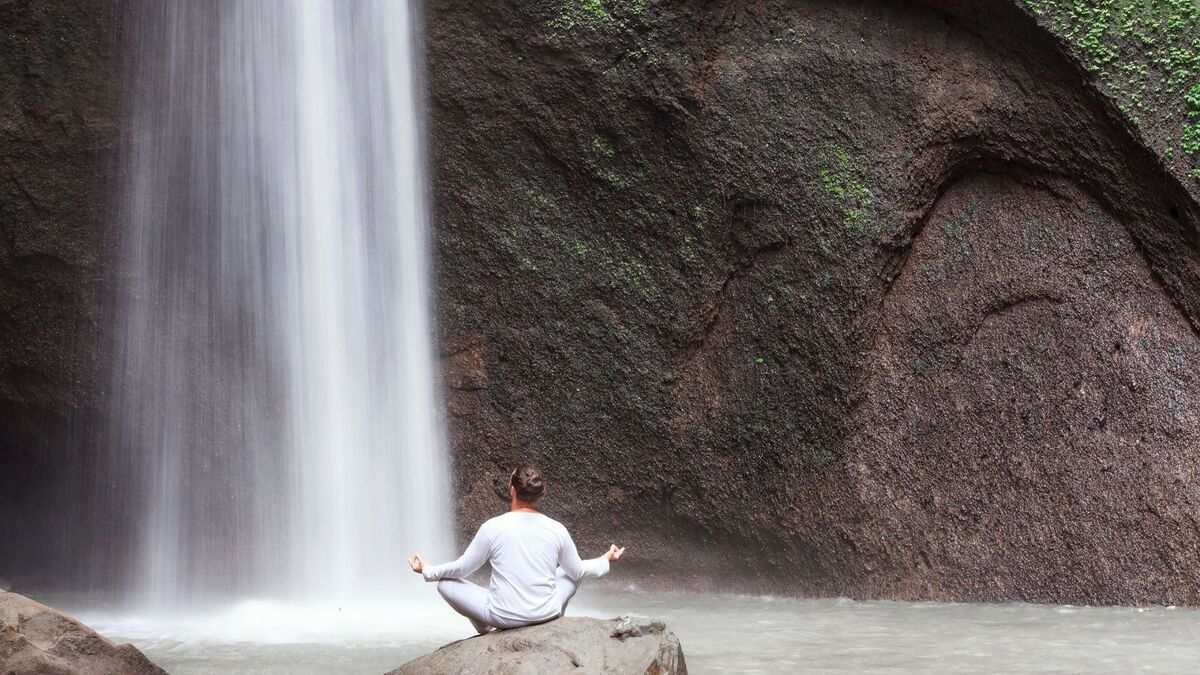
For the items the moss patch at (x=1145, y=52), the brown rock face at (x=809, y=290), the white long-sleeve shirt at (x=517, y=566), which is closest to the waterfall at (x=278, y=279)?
the brown rock face at (x=809, y=290)

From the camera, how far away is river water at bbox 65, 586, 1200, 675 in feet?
20.4

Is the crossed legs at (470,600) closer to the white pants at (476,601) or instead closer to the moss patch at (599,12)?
the white pants at (476,601)

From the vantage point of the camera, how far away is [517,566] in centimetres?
512

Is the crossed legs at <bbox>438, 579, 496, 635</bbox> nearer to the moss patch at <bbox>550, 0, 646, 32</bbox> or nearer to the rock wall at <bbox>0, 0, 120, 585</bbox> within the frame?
the moss patch at <bbox>550, 0, 646, 32</bbox>

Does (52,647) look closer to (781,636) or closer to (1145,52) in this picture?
(781,636)

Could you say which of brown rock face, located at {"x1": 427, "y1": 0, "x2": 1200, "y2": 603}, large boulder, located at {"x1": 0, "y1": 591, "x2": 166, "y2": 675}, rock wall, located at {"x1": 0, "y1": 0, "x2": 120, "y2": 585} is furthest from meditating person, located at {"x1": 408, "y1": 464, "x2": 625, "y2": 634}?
rock wall, located at {"x1": 0, "y1": 0, "x2": 120, "y2": 585}

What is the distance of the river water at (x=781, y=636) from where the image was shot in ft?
20.4

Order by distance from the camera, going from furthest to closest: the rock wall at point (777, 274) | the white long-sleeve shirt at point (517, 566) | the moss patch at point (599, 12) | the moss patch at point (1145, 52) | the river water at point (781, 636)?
the moss patch at point (599, 12) < the rock wall at point (777, 274) < the moss patch at point (1145, 52) < the river water at point (781, 636) < the white long-sleeve shirt at point (517, 566)

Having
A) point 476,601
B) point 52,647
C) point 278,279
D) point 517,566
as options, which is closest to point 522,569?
point 517,566

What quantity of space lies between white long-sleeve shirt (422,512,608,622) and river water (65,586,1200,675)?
1324 millimetres

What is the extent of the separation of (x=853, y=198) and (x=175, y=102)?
688 centimetres

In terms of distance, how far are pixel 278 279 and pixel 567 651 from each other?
23.6 ft

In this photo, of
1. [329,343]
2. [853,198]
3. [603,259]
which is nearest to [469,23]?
[603,259]

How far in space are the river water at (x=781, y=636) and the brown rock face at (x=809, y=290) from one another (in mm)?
1077
